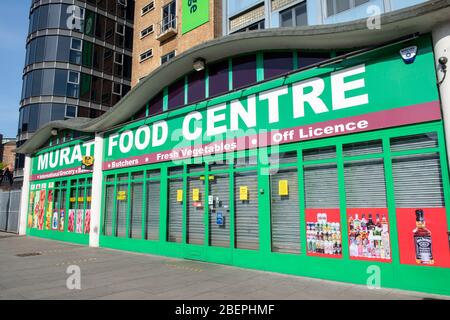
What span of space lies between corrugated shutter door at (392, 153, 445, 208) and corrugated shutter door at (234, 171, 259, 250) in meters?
3.34

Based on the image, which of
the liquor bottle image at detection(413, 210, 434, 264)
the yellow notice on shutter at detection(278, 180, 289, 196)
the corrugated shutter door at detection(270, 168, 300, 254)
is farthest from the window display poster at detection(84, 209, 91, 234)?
the liquor bottle image at detection(413, 210, 434, 264)

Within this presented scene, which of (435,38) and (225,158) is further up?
(435,38)

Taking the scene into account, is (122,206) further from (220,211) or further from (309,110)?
(309,110)

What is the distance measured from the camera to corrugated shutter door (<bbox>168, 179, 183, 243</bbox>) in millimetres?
10531

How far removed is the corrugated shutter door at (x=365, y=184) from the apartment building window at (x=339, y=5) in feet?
26.6

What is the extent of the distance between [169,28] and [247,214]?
15.8m

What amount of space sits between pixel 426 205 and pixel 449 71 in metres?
2.36

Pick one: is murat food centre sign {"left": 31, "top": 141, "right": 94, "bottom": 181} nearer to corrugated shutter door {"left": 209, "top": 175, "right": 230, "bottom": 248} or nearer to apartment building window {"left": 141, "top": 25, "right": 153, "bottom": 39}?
corrugated shutter door {"left": 209, "top": 175, "right": 230, "bottom": 248}

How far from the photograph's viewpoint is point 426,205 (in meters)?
6.17

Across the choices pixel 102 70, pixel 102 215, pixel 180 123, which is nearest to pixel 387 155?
pixel 180 123

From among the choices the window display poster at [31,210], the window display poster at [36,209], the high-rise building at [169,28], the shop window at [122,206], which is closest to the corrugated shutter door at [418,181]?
the shop window at [122,206]

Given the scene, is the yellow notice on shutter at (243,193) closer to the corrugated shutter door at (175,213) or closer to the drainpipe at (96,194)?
the corrugated shutter door at (175,213)

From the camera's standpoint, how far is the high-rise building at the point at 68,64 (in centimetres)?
3244

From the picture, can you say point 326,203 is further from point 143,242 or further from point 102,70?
point 102,70
